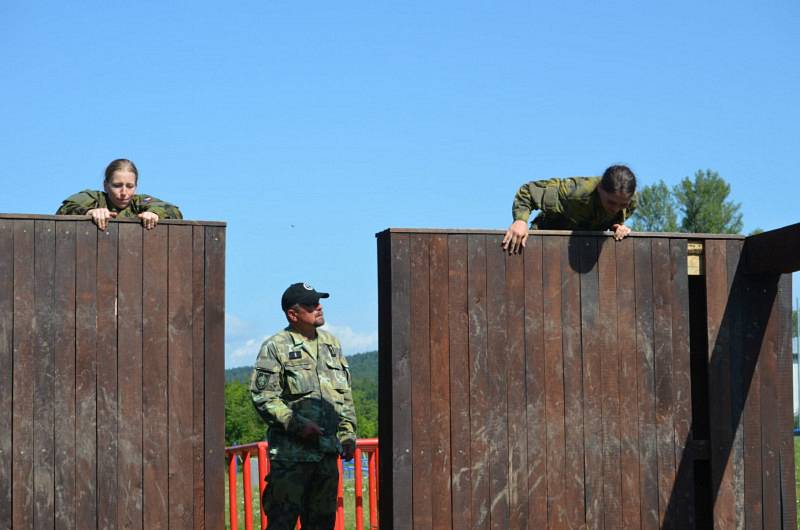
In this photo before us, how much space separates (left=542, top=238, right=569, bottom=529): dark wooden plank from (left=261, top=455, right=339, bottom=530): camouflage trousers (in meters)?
1.25

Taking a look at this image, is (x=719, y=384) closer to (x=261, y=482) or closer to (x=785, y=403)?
(x=785, y=403)

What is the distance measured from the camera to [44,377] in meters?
6.44

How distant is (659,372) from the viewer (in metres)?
7.26

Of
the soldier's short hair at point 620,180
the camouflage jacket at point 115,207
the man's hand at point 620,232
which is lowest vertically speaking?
the man's hand at point 620,232

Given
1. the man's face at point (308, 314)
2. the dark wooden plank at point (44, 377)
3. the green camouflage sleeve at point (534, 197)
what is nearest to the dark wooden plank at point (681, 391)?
the green camouflage sleeve at point (534, 197)

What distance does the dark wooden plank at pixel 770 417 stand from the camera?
24.4ft

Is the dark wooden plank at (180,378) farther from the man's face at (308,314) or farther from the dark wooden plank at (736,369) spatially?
the dark wooden plank at (736,369)

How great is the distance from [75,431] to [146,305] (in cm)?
76

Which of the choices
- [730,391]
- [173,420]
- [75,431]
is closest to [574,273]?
[730,391]

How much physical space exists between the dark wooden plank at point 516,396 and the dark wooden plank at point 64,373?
7.95ft

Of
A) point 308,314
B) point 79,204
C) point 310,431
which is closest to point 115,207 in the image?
point 79,204

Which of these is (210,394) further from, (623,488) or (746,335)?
(746,335)

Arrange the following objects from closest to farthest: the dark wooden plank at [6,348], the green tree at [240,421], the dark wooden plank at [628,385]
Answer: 1. the dark wooden plank at [6,348]
2. the dark wooden plank at [628,385]
3. the green tree at [240,421]

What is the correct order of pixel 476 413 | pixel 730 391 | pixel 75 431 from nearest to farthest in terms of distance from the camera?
1. pixel 75 431
2. pixel 476 413
3. pixel 730 391
